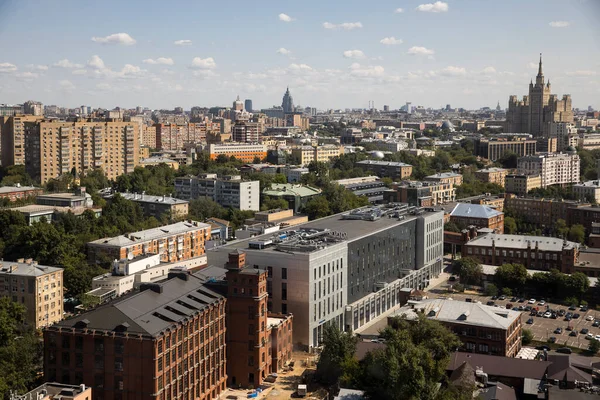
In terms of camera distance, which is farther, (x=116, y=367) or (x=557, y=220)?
(x=557, y=220)

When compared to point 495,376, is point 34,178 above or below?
above

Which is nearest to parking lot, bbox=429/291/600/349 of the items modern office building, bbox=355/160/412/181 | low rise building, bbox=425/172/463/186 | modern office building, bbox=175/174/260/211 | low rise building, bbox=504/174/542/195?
modern office building, bbox=175/174/260/211

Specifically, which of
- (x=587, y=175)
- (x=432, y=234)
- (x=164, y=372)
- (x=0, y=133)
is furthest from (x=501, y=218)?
(x=0, y=133)

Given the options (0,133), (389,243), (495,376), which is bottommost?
(495,376)

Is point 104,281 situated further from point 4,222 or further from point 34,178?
point 34,178

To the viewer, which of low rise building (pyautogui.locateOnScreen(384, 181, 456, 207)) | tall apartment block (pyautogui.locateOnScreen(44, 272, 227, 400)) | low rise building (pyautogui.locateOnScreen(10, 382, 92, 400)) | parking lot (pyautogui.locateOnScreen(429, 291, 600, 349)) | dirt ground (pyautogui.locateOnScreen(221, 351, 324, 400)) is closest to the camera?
low rise building (pyautogui.locateOnScreen(10, 382, 92, 400))

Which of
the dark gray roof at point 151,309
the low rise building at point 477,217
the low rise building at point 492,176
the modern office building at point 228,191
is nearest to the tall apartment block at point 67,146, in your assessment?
the modern office building at point 228,191

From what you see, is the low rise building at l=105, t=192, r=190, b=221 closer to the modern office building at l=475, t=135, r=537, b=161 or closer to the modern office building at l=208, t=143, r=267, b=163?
the modern office building at l=208, t=143, r=267, b=163
